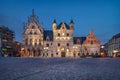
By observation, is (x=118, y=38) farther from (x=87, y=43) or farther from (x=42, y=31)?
(x=42, y=31)

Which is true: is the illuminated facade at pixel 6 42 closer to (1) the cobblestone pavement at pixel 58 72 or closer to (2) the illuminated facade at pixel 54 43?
(2) the illuminated facade at pixel 54 43

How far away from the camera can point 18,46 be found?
17212 cm

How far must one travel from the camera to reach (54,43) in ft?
396

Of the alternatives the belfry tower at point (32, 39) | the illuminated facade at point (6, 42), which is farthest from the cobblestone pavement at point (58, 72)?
the illuminated facade at point (6, 42)

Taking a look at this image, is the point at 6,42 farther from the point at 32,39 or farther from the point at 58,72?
the point at 58,72

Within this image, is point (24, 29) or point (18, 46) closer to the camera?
point (24, 29)

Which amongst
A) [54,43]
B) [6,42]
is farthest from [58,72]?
[6,42]

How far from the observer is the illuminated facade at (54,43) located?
11994 centimetres

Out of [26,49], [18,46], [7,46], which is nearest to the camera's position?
[26,49]

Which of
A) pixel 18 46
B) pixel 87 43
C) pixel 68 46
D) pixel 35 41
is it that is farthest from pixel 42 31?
pixel 18 46

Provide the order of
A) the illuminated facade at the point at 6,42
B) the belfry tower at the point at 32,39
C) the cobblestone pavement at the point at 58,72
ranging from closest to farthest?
1. the cobblestone pavement at the point at 58,72
2. the belfry tower at the point at 32,39
3. the illuminated facade at the point at 6,42

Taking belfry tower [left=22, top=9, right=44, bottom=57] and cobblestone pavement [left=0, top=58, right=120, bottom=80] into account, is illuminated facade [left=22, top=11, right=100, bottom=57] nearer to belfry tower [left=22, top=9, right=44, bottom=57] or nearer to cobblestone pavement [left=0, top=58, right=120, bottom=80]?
belfry tower [left=22, top=9, right=44, bottom=57]

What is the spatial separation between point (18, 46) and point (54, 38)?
187ft

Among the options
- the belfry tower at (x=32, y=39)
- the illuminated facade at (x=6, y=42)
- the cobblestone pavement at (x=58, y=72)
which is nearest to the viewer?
the cobblestone pavement at (x=58, y=72)
